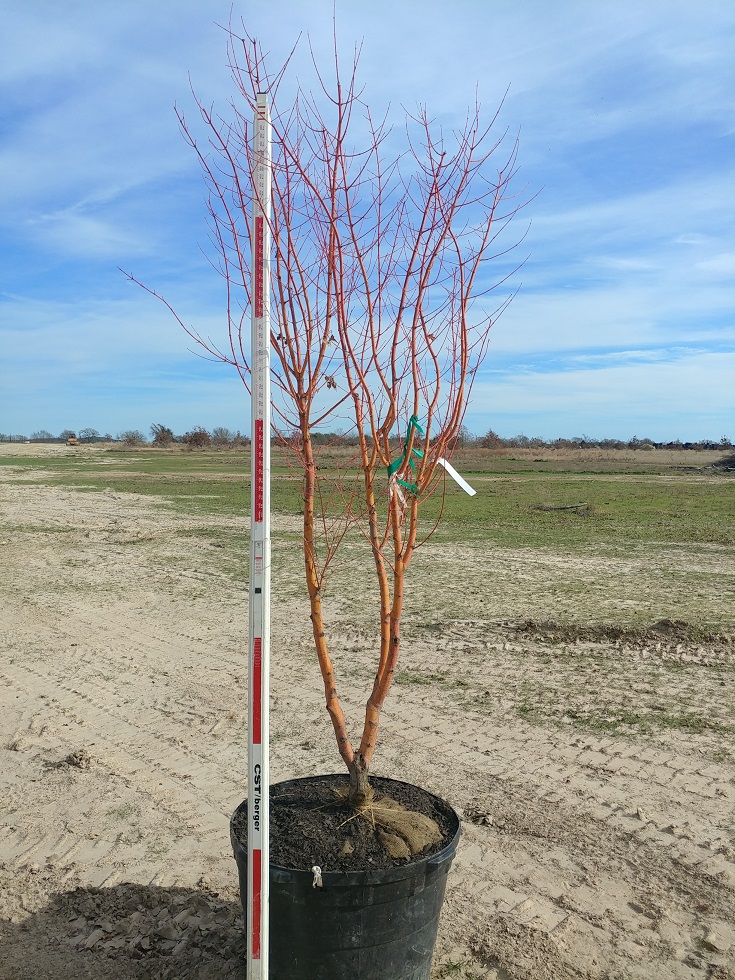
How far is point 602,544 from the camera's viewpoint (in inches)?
664

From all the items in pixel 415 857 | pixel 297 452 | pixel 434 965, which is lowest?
pixel 434 965

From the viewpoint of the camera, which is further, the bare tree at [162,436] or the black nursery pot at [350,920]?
the bare tree at [162,436]

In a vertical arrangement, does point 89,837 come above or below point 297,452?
below

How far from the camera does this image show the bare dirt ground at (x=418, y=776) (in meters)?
3.72

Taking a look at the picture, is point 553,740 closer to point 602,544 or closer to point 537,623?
point 537,623

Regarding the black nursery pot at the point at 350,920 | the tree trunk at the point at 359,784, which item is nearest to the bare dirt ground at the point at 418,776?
the black nursery pot at the point at 350,920

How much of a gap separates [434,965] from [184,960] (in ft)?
3.51

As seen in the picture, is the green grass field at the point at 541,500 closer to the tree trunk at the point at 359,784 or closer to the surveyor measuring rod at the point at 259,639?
the surveyor measuring rod at the point at 259,639

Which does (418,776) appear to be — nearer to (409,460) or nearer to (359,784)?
(359,784)

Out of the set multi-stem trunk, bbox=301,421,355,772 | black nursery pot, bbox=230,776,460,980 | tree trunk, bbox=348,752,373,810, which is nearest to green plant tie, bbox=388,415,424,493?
multi-stem trunk, bbox=301,421,355,772

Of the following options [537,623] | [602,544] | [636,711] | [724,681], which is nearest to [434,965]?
[636,711]

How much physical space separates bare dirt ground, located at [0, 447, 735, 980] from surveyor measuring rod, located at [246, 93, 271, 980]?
3.86 feet

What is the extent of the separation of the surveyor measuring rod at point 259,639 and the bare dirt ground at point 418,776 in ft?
3.86

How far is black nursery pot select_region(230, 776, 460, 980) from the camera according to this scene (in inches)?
117
